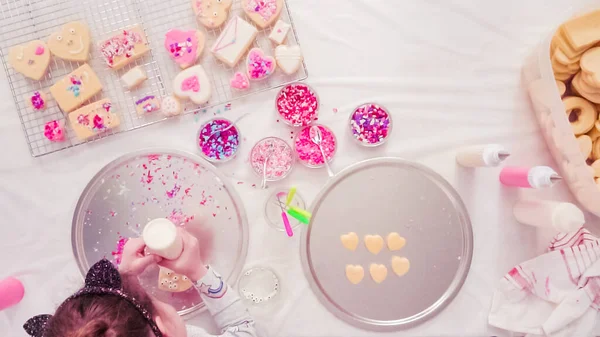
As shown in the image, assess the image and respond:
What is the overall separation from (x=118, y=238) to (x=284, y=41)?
0.55 meters

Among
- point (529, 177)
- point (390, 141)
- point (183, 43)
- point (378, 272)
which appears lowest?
point (378, 272)

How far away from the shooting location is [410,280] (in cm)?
110

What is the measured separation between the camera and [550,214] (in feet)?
3.30

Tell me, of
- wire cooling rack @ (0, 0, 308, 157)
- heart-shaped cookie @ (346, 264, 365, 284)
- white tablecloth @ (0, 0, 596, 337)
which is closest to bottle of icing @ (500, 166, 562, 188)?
white tablecloth @ (0, 0, 596, 337)

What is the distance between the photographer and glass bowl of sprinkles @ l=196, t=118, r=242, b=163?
3.59ft

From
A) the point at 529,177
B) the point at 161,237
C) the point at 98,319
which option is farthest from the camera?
the point at 529,177

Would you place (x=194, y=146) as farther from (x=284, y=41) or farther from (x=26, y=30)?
(x=26, y=30)

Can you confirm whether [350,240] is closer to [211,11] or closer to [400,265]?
[400,265]

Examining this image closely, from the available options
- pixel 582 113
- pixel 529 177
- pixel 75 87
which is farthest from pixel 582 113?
pixel 75 87

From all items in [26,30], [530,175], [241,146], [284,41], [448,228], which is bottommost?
[448,228]

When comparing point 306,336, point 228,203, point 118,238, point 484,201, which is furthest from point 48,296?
point 484,201

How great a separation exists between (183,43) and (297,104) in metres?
0.28

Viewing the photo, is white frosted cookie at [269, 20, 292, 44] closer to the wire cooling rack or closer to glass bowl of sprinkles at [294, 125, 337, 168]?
the wire cooling rack

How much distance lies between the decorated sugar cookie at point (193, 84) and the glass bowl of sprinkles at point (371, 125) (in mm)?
321
